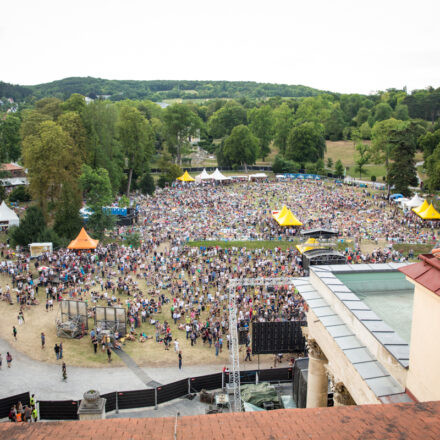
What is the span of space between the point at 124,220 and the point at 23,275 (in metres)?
14.2

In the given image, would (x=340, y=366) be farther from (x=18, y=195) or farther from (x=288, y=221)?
(x=18, y=195)

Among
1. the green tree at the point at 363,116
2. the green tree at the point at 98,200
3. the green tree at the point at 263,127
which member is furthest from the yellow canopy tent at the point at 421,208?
the green tree at the point at 363,116

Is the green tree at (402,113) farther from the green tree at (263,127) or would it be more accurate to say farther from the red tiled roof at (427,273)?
the red tiled roof at (427,273)

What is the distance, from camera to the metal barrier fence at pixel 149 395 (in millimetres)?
15352

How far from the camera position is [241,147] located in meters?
70.3

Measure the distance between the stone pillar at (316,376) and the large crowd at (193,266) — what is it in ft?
27.7

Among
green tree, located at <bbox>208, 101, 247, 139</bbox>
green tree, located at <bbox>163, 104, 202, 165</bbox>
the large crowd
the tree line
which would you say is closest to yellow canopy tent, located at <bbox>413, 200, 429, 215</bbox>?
the large crowd

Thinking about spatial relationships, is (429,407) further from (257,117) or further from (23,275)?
(257,117)

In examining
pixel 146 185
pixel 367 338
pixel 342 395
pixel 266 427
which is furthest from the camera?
pixel 146 185

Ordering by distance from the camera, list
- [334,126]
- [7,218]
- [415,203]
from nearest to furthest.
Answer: [7,218]
[415,203]
[334,126]

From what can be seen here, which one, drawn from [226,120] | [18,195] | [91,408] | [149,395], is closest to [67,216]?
[18,195]

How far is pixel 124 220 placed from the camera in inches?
1604

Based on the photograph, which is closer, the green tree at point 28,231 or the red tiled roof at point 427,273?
the red tiled roof at point 427,273

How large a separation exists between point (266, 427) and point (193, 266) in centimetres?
2400
